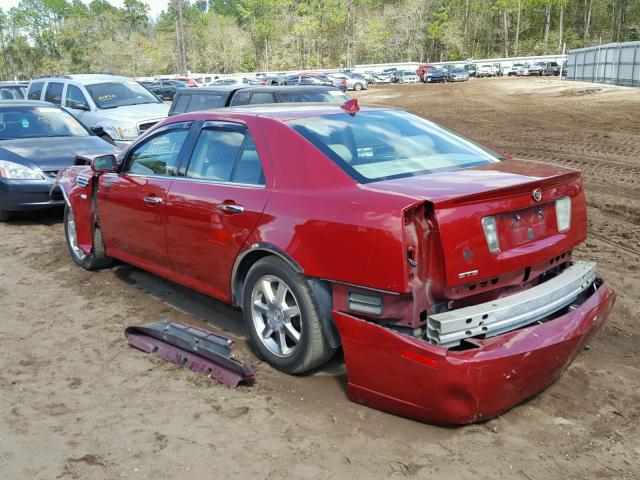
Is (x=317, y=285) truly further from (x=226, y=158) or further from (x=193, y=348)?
(x=226, y=158)

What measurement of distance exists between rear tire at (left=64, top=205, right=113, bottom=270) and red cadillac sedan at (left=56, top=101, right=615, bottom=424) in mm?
1509

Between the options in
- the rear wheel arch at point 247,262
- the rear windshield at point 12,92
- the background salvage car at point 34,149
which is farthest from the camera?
the rear windshield at point 12,92

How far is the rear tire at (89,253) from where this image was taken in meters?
6.21

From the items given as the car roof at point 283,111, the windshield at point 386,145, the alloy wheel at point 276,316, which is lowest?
the alloy wheel at point 276,316

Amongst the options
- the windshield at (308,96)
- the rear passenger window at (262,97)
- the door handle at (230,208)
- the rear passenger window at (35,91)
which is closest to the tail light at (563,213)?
the door handle at (230,208)

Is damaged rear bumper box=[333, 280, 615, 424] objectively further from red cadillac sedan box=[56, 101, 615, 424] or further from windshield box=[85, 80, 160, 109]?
windshield box=[85, 80, 160, 109]

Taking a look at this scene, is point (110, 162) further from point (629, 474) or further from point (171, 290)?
point (629, 474)

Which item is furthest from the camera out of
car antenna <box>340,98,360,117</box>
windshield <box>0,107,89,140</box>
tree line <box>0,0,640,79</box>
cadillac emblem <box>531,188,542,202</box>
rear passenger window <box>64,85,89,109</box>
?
tree line <box>0,0,640,79</box>

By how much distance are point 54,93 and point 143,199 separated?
429 inches

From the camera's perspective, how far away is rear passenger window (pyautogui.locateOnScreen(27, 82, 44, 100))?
14.7 meters

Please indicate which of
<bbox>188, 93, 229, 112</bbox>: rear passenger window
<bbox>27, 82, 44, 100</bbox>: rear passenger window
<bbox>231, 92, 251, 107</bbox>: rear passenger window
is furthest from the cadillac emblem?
<bbox>27, 82, 44, 100</bbox>: rear passenger window

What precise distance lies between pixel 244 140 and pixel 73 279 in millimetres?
2951

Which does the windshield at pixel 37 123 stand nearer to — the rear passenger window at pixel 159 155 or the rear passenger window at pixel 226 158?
the rear passenger window at pixel 159 155

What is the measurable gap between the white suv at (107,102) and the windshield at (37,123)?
1.96 meters
